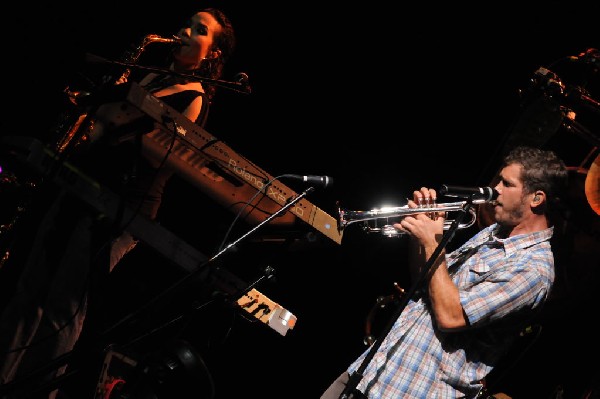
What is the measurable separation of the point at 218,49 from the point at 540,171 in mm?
2370

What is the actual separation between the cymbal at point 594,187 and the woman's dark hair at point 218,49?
110 inches

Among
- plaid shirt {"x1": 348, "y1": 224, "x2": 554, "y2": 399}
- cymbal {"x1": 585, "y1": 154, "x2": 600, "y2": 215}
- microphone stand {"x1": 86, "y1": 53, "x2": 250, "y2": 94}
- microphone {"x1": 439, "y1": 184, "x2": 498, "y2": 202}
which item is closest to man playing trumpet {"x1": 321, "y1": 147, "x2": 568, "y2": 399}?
plaid shirt {"x1": 348, "y1": 224, "x2": 554, "y2": 399}

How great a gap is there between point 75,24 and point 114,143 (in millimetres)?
2111

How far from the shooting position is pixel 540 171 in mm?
2762

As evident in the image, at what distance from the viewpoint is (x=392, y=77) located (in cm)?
472

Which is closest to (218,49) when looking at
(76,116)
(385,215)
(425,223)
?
(76,116)

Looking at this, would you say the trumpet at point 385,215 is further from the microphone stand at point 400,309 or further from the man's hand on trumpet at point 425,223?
the microphone stand at point 400,309

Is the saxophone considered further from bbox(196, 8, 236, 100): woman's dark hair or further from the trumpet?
the trumpet

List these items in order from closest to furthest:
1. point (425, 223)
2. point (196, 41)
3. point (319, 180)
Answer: point (319, 180), point (425, 223), point (196, 41)

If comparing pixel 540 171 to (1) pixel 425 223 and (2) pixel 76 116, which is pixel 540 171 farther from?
(2) pixel 76 116

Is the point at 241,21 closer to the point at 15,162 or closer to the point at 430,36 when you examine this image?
the point at 430,36

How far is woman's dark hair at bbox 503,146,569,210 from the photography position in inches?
108

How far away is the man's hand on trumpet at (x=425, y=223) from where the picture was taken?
2.54 m

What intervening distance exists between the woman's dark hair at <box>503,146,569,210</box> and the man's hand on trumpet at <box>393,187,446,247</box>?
52 centimetres
